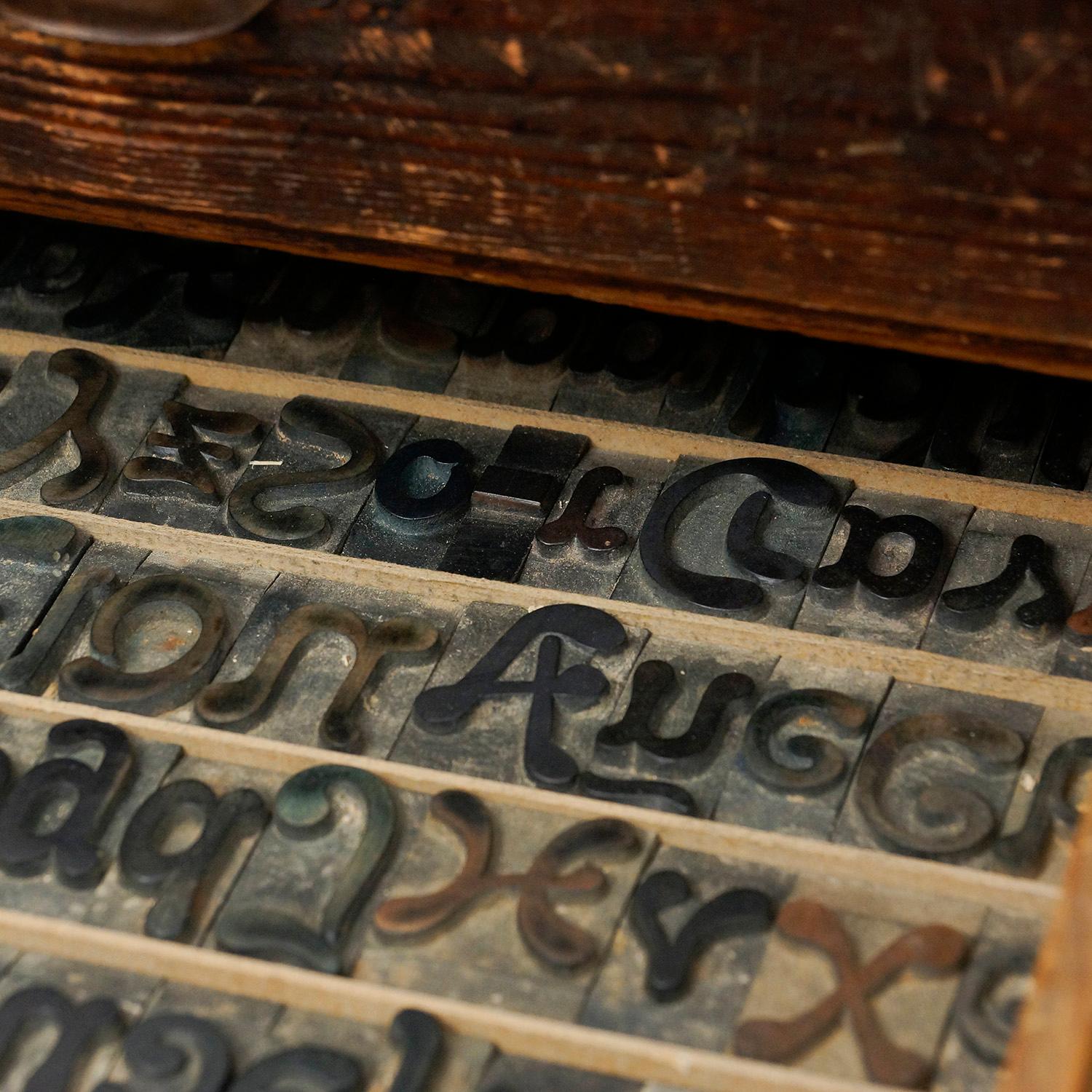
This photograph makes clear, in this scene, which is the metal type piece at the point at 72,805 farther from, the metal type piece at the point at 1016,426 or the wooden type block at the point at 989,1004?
the metal type piece at the point at 1016,426

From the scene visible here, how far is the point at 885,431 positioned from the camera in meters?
2.63

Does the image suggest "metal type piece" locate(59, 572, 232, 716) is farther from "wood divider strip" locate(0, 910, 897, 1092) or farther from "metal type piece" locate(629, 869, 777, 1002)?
"metal type piece" locate(629, 869, 777, 1002)

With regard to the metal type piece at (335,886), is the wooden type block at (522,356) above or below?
below

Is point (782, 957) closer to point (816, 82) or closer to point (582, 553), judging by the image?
point (582, 553)

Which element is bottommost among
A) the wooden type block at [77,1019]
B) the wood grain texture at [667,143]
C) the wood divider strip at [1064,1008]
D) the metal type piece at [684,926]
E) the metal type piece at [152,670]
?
the metal type piece at [684,926]

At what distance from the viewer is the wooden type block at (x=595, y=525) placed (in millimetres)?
2416

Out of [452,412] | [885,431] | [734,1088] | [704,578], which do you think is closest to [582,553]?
[704,578]

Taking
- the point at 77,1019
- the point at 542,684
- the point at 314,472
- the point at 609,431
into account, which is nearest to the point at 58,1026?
the point at 77,1019

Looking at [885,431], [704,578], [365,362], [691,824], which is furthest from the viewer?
[365,362]

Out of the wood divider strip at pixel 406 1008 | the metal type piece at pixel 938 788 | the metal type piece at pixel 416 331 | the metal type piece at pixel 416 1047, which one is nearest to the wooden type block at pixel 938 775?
the metal type piece at pixel 938 788

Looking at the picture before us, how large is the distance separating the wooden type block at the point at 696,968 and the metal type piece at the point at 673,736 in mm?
158

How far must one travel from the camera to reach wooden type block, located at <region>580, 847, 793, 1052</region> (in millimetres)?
1894

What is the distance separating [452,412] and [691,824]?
914 mm

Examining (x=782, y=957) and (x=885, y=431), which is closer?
(x=782, y=957)
